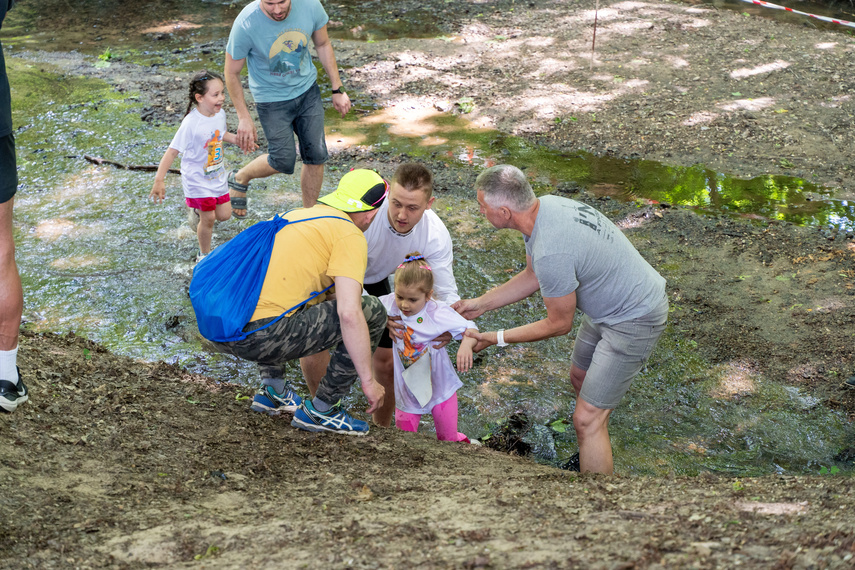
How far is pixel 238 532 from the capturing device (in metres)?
2.86

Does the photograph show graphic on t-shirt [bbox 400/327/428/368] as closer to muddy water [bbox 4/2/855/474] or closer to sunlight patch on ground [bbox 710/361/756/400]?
muddy water [bbox 4/2/855/474]

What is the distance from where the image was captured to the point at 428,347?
4.01 metres

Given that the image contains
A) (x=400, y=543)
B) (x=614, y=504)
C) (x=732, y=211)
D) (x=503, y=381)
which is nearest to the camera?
(x=400, y=543)

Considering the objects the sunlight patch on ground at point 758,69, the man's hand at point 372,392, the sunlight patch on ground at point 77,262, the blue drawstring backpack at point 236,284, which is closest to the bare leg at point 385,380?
the man's hand at point 372,392

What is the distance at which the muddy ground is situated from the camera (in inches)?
103

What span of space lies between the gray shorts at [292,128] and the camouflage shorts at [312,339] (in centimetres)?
278

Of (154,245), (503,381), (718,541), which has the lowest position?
(503,381)

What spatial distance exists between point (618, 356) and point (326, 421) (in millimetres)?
1640

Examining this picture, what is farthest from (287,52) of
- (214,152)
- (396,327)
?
(396,327)

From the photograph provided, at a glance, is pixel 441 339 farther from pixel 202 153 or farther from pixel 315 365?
pixel 202 153

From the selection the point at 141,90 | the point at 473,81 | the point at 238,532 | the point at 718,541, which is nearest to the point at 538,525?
the point at 718,541

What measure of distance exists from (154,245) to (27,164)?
2616mm

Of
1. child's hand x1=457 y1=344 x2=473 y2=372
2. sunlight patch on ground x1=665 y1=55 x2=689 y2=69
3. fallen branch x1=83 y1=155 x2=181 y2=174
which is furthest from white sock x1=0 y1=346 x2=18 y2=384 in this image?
sunlight patch on ground x1=665 y1=55 x2=689 y2=69

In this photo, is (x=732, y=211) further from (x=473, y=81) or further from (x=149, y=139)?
(x=149, y=139)
